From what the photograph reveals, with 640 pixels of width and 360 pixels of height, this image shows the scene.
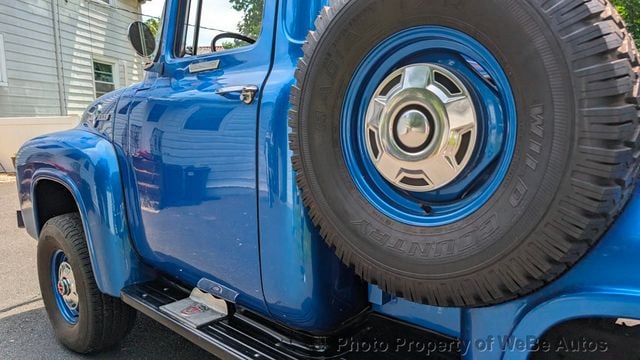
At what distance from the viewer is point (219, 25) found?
223cm

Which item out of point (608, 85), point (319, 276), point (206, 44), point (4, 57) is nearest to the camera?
point (608, 85)

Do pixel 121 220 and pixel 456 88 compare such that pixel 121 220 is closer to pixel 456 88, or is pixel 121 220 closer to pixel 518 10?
pixel 456 88

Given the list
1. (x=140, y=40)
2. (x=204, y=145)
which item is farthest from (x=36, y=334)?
(x=204, y=145)

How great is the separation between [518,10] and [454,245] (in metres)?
0.58

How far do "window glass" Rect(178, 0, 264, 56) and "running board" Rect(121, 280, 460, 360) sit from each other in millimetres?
1226

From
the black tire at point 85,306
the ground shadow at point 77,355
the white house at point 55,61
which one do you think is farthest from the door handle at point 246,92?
the white house at point 55,61

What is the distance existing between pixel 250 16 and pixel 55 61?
10984 mm

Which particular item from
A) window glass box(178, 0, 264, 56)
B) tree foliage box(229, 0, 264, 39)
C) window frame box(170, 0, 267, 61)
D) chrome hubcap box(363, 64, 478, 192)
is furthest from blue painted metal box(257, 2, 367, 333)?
window frame box(170, 0, 267, 61)

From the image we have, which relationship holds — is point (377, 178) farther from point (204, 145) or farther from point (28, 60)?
point (28, 60)

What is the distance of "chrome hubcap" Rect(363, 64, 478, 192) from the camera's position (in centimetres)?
126

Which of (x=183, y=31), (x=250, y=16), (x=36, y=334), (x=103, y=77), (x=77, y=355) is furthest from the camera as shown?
(x=103, y=77)

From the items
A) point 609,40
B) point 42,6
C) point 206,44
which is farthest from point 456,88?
point 42,6

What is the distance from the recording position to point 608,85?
3.20 ft

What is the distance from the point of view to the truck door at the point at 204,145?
6.08 feet
